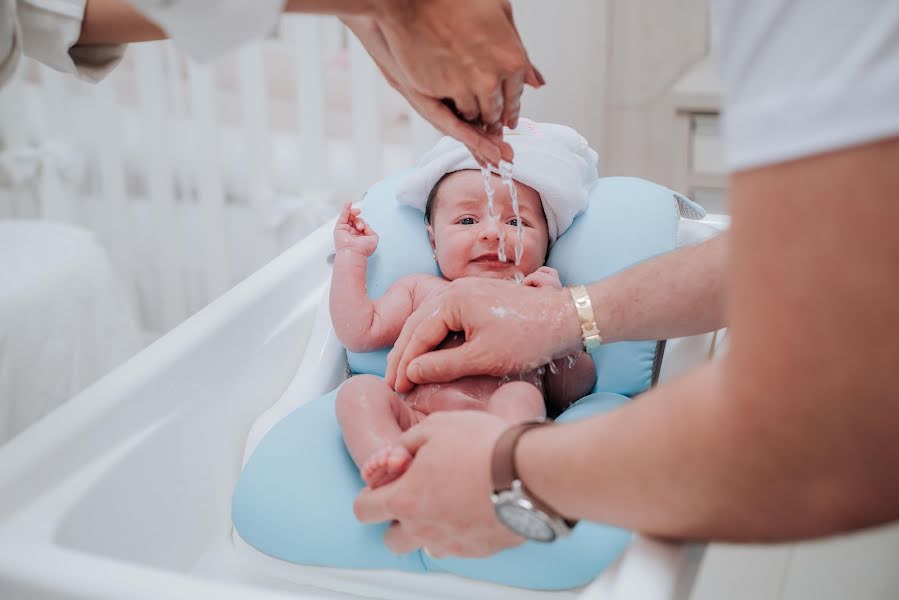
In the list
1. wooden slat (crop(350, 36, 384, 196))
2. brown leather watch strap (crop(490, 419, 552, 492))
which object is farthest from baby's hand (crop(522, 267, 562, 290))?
wooden slat (crop(350, 36, 384, 196))

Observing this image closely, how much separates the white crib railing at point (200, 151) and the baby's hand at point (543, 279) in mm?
801

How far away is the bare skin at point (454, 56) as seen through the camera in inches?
38.8

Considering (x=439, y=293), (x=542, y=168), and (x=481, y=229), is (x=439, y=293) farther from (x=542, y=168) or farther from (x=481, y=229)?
(x=542, y=168)

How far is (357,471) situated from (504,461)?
1.55 ft

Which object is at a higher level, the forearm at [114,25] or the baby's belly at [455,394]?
the forearm at [114,25]

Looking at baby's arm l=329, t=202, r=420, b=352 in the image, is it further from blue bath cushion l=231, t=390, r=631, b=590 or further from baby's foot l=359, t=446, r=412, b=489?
baby's foot l=359, t=446, r=412, b=489

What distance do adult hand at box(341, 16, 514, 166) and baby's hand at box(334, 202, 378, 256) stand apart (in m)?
0.36

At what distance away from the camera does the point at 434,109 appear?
1080 mm

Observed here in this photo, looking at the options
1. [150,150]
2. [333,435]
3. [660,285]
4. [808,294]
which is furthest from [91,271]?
[808,294]

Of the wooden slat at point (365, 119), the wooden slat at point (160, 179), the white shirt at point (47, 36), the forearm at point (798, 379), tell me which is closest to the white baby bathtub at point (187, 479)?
the forearm at point (798, 379)

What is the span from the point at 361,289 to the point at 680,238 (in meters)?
0.58

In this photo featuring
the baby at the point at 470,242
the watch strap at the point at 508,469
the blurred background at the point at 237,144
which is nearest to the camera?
the watch strap at the point at 508,469

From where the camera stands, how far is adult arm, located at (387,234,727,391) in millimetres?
1252

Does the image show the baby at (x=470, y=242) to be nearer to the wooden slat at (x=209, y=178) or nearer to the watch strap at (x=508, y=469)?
the watch strap at (x=508, y=469)
